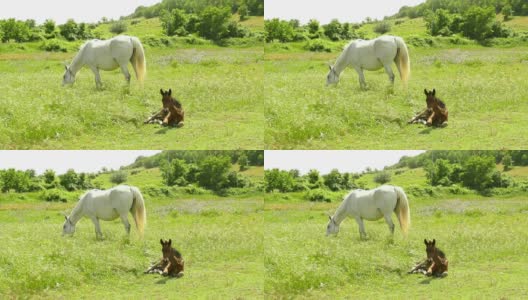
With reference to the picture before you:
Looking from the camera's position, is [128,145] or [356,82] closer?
[128,145]

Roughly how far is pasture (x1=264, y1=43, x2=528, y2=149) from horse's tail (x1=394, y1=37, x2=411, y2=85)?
196mm

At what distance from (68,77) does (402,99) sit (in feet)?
27.6

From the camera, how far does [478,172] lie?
20906 millimetres

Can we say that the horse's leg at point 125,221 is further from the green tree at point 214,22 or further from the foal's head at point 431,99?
the foal's head at point 431,99

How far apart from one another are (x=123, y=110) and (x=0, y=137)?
291 cm

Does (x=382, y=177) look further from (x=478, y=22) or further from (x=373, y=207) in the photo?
(x=478, y=22)

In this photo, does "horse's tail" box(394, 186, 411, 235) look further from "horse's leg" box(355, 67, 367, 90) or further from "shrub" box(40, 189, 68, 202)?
"shrub" box(40, 189, 68, 202)

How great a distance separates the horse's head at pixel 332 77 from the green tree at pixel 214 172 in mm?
3211

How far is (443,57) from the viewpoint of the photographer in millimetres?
21469

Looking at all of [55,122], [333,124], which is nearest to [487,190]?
[333,124]

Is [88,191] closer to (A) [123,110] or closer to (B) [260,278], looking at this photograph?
(A) [123,110]

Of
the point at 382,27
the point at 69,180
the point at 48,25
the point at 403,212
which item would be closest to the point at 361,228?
the point at 403,212

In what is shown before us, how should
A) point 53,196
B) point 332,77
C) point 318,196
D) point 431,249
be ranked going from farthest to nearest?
1. point 53,196
2. point 332,77
3. point 318,196
4. point 431,249

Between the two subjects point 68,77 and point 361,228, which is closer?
point 361,228
